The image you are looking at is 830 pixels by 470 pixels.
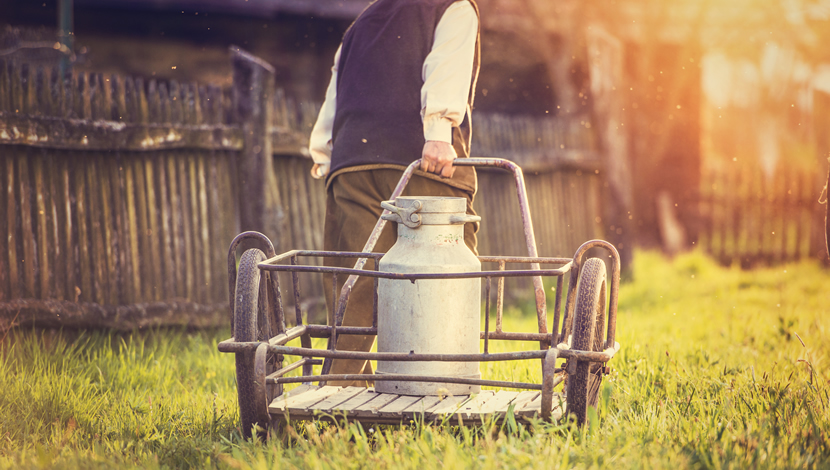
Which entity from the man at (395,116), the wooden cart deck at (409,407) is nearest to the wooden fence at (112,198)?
the man at (395,116)

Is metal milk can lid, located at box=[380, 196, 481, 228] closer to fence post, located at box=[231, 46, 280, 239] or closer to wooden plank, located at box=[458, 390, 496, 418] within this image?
wooden plank, located at box=[458, 390, 496, 418]

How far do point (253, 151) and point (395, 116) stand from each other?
7.37 ft

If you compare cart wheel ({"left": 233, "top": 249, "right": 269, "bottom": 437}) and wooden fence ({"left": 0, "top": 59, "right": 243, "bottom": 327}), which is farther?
wooden fence ({"left": 0, "top": 59, "right": 243, "bottom": 327})

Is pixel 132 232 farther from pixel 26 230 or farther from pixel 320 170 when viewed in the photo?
pixel 320 170

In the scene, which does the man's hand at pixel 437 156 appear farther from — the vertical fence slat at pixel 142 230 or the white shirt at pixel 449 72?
the vertical fence slat at pixel 142 230

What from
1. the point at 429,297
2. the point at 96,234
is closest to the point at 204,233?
the point at 96,234

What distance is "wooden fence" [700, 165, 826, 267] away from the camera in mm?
9766

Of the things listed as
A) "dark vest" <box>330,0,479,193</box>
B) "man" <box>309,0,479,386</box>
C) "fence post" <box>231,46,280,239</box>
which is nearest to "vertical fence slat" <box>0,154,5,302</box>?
"fence post" <box>231,46,280,239</box>

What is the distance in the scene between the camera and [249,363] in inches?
102

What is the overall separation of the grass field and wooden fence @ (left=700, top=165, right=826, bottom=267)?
500 centimetres

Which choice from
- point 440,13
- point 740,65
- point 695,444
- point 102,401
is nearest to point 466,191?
point 440,13

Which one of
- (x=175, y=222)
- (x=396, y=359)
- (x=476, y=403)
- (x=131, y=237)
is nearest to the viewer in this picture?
(x=396, y=359)

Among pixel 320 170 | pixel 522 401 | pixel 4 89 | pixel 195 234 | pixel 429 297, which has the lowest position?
pixel 522 401

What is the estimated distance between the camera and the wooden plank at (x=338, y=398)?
2.58m
